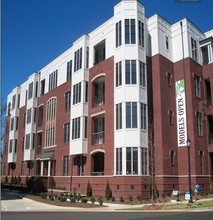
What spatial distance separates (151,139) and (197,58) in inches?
497

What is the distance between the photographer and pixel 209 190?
33062 millimetres

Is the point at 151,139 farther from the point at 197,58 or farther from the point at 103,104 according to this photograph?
the point at 197,58

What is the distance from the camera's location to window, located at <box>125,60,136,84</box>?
31266 millimetres

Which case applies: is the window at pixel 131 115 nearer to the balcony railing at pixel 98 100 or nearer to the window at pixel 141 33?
the balcony railing at pixel 98 100

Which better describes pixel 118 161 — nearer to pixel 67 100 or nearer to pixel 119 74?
pixel 119 74

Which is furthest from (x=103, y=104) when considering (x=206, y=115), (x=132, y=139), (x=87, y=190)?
(x=206, y=115)

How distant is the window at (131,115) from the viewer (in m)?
30.2

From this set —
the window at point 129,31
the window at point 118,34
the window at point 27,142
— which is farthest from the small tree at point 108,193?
the window at point 27,142

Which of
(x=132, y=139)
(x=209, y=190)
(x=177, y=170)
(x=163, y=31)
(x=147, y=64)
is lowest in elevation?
(x=209, y=190)

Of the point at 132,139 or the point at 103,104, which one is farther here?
the point at 103,104

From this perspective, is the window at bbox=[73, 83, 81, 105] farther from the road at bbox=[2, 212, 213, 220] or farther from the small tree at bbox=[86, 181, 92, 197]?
the road at bbox=[2, 212, 213, 220]

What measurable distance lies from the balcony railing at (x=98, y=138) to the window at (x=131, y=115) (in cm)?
494

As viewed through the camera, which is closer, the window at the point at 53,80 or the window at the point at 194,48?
the window at the point at 194,48

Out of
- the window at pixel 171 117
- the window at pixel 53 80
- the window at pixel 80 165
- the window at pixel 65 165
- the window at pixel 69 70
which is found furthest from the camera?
the window at pixel 53 80
